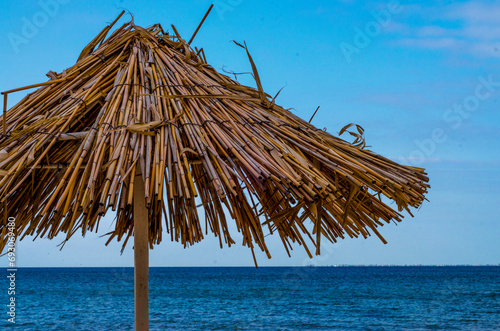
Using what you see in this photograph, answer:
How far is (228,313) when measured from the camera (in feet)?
70.6

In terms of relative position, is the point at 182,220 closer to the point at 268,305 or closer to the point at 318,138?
the point at 318,138

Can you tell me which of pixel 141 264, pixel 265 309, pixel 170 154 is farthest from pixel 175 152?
pixel 265 309

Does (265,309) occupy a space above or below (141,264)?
below

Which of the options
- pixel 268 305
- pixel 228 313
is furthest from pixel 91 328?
pixel 268 305

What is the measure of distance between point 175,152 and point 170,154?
0.02 metres

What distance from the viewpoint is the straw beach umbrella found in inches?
74.8

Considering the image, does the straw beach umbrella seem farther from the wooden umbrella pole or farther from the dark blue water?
Answer: the dark blue water

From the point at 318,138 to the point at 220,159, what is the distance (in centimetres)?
64

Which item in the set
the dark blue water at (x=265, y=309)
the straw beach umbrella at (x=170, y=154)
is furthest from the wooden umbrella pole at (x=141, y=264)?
A: the dark blue water at (x=265, y=309)

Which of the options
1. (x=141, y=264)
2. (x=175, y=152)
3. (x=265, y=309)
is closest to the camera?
(x=175, y=152)

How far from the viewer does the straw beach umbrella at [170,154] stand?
1899 mm

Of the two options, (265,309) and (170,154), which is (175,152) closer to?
(170,154)

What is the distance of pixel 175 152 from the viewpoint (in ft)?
6.30

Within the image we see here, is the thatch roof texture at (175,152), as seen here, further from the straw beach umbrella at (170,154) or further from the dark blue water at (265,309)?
the dark blue water at (265,309)
